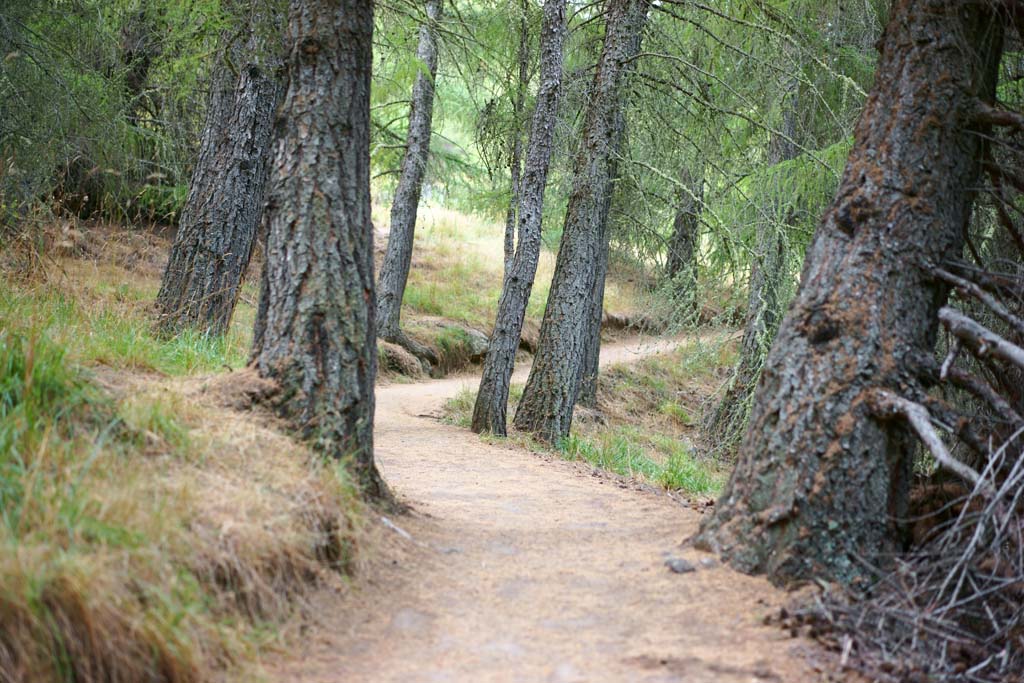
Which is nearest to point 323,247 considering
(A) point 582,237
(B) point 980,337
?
(B) point 980,337

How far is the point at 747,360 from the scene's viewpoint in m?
11.0

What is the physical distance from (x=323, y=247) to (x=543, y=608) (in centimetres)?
233

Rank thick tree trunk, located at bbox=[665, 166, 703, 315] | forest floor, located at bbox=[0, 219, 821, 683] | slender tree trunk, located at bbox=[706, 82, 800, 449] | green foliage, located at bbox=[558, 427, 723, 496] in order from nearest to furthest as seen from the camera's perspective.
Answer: forest floor, located at bbox=[0, 219, 821, 683] < green foliage, located at bbox=[558, 427, 723, 496] < slender tree trunk, located at bbox=[706, 82, 800, 449] < thick tree trunk, located at bbox=[665, 166, 703, 315]

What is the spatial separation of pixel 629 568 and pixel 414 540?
124cm

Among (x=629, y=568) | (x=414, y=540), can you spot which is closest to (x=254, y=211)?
(x=414, y=540)

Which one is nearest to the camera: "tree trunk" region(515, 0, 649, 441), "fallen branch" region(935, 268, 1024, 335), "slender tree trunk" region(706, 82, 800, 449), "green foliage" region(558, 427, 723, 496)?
"fallen branch" region(935, 268, 1024, 335)

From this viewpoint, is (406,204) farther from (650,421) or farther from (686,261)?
A: (686,261)

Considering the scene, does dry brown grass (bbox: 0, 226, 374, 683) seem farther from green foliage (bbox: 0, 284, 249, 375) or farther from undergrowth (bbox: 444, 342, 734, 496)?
undergrowth (bbox: 444, 342, 734, 496)

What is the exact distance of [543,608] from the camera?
3.96 metres

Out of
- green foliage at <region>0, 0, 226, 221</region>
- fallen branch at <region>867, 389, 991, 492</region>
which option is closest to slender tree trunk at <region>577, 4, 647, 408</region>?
green foliage at <region>0, 0, 226, 221</region>

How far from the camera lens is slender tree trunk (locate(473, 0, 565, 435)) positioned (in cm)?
1030

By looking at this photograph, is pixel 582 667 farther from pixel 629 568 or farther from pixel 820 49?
pixel 820 49

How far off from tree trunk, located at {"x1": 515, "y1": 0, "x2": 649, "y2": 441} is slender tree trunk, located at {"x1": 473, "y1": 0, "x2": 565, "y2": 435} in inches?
16.6

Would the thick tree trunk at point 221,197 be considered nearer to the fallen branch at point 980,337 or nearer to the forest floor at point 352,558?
the forest floor at point 352,558
